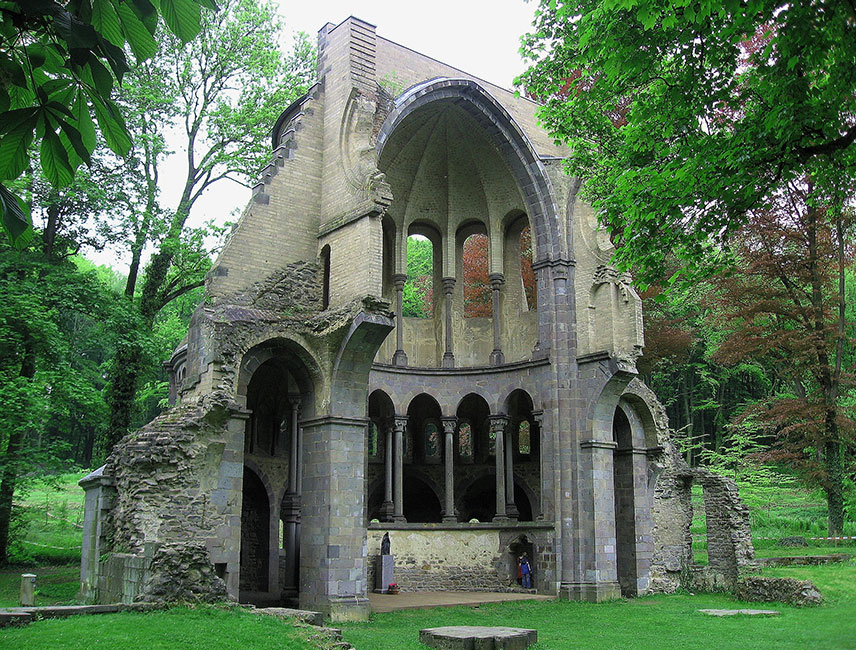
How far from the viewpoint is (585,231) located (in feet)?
75.3

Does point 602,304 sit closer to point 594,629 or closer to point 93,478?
point 594,629

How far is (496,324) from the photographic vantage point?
24.5 meters

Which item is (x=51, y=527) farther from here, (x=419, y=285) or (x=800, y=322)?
(x=800, y=322)

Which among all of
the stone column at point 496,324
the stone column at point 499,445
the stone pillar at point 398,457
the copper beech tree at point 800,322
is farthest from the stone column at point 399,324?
the copper beech tree at point 800,322

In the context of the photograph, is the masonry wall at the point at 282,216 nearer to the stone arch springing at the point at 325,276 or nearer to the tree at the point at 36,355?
the stone arch springing at the point at 325,276

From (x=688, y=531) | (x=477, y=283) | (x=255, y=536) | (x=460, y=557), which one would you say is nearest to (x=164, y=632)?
(x=460, y=557)

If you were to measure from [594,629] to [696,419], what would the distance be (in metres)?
34.4

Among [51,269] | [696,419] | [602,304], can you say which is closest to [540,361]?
[602,304]

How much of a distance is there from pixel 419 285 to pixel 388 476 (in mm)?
22550

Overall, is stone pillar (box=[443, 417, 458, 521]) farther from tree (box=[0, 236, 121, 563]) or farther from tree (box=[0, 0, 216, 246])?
tree (box=[0, 0, 216, 246])

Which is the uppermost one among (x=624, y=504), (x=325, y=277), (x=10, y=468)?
(x=325, y=277)

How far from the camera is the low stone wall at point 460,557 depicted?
2133 cm

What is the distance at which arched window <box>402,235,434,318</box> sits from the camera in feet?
137

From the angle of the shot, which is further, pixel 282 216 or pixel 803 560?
pixel 803 560
